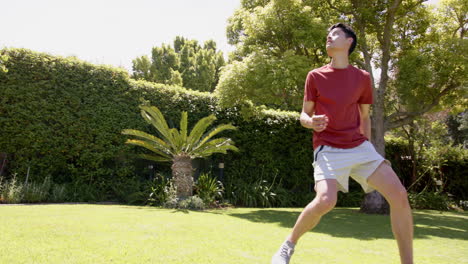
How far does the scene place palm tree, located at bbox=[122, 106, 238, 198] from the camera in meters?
8.77

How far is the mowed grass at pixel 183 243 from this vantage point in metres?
3.07

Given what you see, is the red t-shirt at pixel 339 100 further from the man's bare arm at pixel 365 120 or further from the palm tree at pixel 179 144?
the palm tree at pixel 179 144

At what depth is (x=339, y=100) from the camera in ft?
9.35

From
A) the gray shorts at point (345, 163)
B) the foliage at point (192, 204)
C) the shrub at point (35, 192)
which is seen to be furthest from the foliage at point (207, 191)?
the gray shorts at point (345, 163)

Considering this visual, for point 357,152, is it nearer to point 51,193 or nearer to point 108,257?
point 108,257

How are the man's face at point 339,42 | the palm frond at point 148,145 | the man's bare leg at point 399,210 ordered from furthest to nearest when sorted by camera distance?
the palm frond at point 148,145 → the man's face at point 339,42 → the man's bare leg at point 399,210

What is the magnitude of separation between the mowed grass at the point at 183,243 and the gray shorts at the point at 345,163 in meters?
0.96

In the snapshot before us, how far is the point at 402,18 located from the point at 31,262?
10.0 m

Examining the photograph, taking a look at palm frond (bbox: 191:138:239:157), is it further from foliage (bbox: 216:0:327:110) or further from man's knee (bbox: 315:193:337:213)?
man's knee (bbox: 315:193:337:213)

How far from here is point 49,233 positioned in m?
3.87

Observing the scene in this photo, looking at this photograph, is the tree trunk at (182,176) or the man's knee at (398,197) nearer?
the man's knee at (398,197)

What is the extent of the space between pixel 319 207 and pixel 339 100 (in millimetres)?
855

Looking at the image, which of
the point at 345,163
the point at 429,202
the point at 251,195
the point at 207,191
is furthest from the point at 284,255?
the point at 429,202

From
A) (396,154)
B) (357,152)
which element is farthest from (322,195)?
(396,154)
